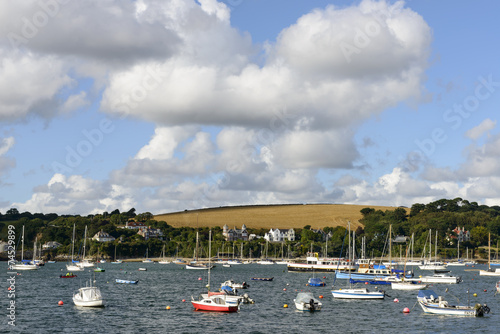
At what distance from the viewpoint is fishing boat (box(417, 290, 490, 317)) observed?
82312mm

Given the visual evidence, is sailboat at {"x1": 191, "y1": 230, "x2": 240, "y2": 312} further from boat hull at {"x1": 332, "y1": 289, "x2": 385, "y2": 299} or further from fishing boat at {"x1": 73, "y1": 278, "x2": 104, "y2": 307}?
boat hull at {"x1": 332, "y1": 289, "x2": 385, "y2": 299}

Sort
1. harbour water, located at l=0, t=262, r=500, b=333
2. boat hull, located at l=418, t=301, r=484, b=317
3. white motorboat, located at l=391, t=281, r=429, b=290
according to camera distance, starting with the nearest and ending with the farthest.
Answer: harbour water, located at l=0, t=262, r=500, b=333, boat hull, located at l=418, t=301, r=484, b=317, white motorboat, located at l=391, t=281, r=429, b=290

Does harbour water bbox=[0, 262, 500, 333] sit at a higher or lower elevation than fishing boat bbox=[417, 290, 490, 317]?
lower

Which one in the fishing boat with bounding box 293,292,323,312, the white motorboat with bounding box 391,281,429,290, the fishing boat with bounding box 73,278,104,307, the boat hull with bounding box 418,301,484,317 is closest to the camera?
the boat hull with bounding box 418,301,484,317

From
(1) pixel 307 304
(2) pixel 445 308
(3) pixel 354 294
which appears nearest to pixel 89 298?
(1) pixel 307 304

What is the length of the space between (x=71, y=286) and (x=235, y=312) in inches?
2461

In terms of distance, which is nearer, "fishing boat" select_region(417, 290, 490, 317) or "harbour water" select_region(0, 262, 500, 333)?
"harbour water" select_region(0, 262, 500, 333)

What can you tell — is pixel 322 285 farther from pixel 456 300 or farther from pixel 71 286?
pixel 71 286

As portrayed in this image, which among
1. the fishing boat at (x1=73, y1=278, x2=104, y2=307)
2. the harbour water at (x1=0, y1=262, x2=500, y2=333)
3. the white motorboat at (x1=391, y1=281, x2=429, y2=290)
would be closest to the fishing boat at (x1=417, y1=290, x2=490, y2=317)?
the harbour water at (x1=0, y1=262, x2=500, y2=333)

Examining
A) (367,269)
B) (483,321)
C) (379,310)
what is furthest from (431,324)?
(367,269)

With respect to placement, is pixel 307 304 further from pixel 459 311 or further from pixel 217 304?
pixel 459 311

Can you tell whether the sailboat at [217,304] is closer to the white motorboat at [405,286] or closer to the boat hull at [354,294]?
the boat hull at [354,294]

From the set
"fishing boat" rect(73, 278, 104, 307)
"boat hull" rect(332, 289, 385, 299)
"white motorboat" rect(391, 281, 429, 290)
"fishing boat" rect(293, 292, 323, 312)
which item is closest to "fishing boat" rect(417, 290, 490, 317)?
"fishing boat" rect(293, 292, 323, 312)

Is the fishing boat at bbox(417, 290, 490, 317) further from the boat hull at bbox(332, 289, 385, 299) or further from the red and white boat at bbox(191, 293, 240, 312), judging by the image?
the red and white boat at bbox(191, 293, 240, 312)
